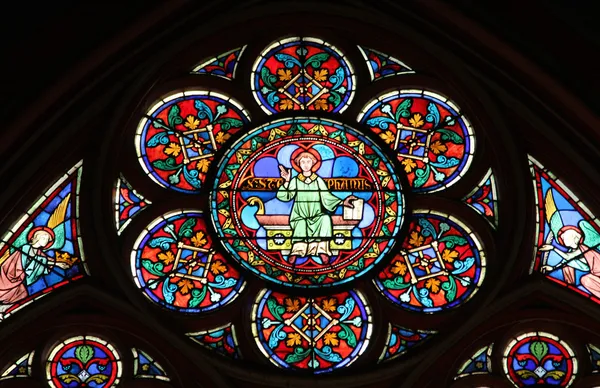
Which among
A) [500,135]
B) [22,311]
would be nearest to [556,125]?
[500,135]

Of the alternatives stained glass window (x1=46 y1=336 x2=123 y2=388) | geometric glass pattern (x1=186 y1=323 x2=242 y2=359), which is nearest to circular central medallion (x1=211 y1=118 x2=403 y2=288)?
geometric glass pattern (x1=186 y1=323 x2=242 y2=359)

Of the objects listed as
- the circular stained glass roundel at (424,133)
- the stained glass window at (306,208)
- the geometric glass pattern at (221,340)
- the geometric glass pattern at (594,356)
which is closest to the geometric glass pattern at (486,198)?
the stained glass window at (306,208)

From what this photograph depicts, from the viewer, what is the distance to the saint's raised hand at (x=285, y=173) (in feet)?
49.3

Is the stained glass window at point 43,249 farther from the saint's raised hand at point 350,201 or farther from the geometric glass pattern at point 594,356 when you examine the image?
the geometric glass pattern at point 594,356

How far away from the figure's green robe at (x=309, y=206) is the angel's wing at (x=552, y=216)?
173cm

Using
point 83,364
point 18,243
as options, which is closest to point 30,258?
point 18,243

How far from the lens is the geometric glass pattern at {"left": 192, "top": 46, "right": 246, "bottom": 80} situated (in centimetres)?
1536

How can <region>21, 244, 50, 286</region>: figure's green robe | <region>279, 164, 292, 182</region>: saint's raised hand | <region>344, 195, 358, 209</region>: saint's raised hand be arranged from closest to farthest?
<region>21, 244, 50, 286</region>: figure's green robe, <region>344, 195, 358, 209</region>: saint's raised hand, <region>279, 164, 292, 182</region>: saint's raised hand

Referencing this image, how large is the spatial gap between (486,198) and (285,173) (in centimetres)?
172

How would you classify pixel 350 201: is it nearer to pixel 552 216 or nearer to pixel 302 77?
pixel 302 77

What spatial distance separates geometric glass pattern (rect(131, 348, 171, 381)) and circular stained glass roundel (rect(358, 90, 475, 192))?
2.72m

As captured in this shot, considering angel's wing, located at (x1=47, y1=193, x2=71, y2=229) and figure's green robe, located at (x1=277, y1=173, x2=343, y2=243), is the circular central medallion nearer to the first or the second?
figure's green robe, located at (x1=277, y1=173, x2=343, y2=243)


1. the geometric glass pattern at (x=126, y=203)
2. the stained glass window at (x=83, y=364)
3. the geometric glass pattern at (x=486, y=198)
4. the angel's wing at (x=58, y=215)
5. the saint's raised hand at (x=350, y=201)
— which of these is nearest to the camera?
the stained glass window at (x=83, y=364)

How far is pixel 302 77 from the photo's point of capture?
50.9 ft
